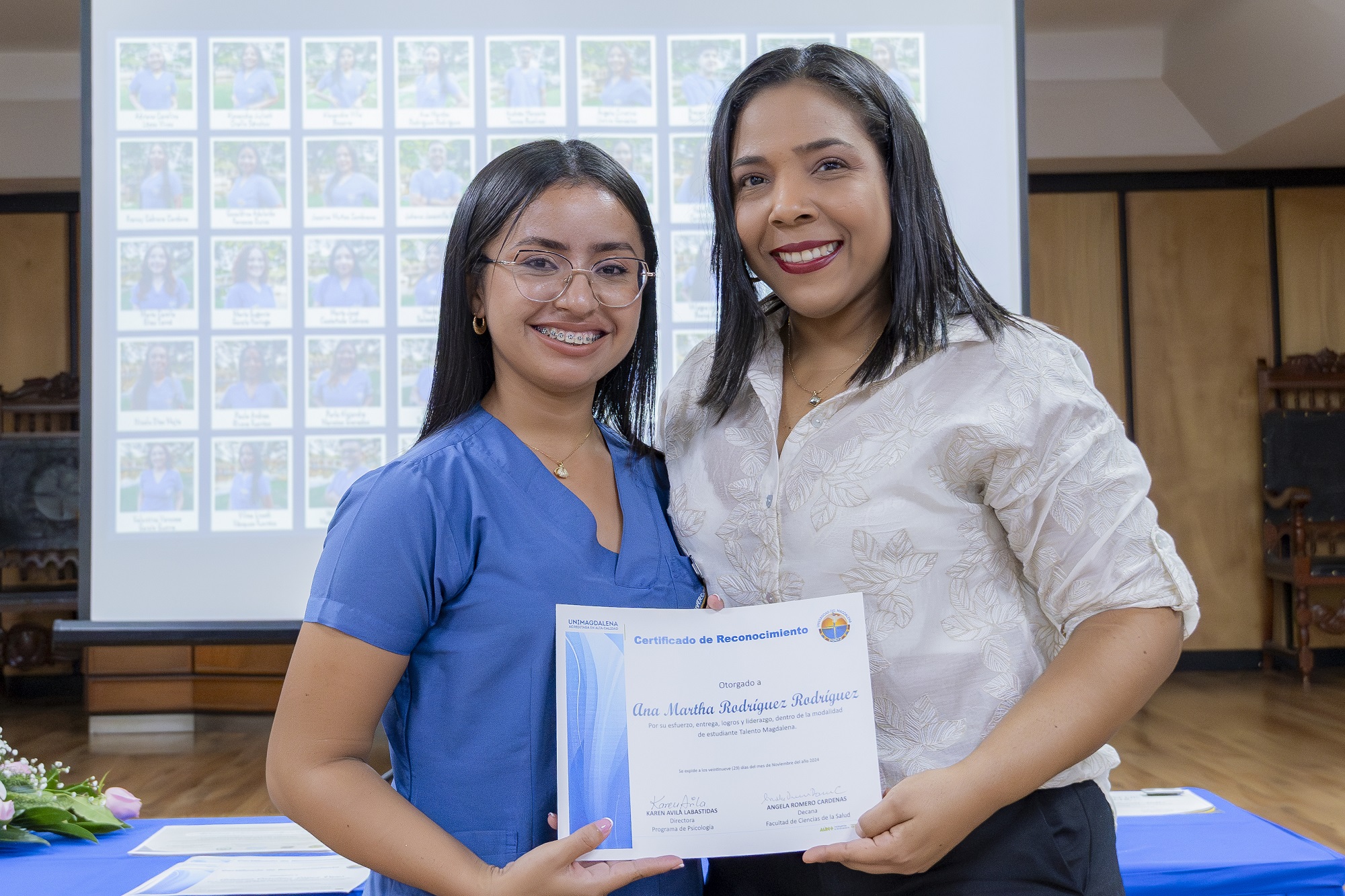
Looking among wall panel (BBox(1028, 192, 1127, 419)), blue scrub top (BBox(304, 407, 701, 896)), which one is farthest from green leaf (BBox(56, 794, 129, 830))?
wall panel (BBox(1028, 192, 1127, 419))

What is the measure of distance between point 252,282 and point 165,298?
241mm

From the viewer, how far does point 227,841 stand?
66.9 inches

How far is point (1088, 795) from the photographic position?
1010 mm

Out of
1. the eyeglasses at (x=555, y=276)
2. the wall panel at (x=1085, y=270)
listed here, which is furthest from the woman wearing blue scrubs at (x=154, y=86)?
the wall panel at (x=1085, y=270)

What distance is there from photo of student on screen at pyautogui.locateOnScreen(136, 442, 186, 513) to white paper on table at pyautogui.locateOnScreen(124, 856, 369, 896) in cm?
156

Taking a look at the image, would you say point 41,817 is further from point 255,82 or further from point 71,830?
point 255,82

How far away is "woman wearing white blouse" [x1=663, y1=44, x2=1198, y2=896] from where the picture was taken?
94cm

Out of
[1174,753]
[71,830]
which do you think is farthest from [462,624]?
[1174,753]

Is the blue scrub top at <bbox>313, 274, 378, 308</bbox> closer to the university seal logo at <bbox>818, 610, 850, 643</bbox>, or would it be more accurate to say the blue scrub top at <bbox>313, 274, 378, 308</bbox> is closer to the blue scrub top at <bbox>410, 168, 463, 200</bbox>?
the blue scrub top at <bbox>410, 168, 463, 200</bbox>

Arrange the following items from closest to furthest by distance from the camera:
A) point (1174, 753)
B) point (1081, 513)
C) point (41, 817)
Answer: point (1081, 513) → point (41, 817) → point (1174, 753)

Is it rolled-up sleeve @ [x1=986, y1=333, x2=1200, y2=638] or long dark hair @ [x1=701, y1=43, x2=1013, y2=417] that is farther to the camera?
long dark hair @ [x1=701, y1=43, x2=1013, y2=417]

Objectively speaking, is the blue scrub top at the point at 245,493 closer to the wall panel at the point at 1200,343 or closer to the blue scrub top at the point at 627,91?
the blue scrub top at the point at 627,91

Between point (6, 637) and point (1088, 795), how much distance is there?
591cm

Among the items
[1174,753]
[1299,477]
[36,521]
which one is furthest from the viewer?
[1299,477]
